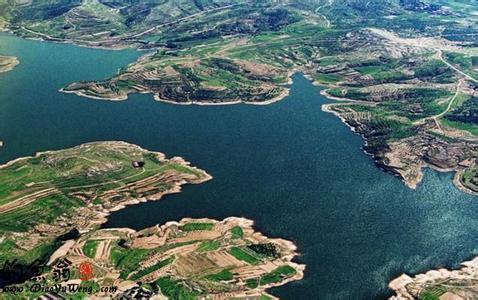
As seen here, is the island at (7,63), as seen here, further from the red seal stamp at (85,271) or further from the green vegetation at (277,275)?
the green vegetation at (277,275)

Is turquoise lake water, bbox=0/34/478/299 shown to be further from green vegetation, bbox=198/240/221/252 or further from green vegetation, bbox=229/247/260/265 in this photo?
green vegetation, bbox=198/240/221/252

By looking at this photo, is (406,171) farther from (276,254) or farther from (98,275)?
(98,275)

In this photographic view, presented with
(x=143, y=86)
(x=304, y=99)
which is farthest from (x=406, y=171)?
(x=143, y=86)

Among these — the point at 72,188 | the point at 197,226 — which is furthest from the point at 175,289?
the point at 72,188

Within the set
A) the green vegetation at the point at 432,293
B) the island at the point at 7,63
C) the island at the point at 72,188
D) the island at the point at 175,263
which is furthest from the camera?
the island at the point at 7,63

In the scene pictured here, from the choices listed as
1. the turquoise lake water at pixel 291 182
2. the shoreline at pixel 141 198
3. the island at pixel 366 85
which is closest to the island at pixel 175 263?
the turquoise lake water at pixel 291 182

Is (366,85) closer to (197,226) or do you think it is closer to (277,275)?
(197,226)
